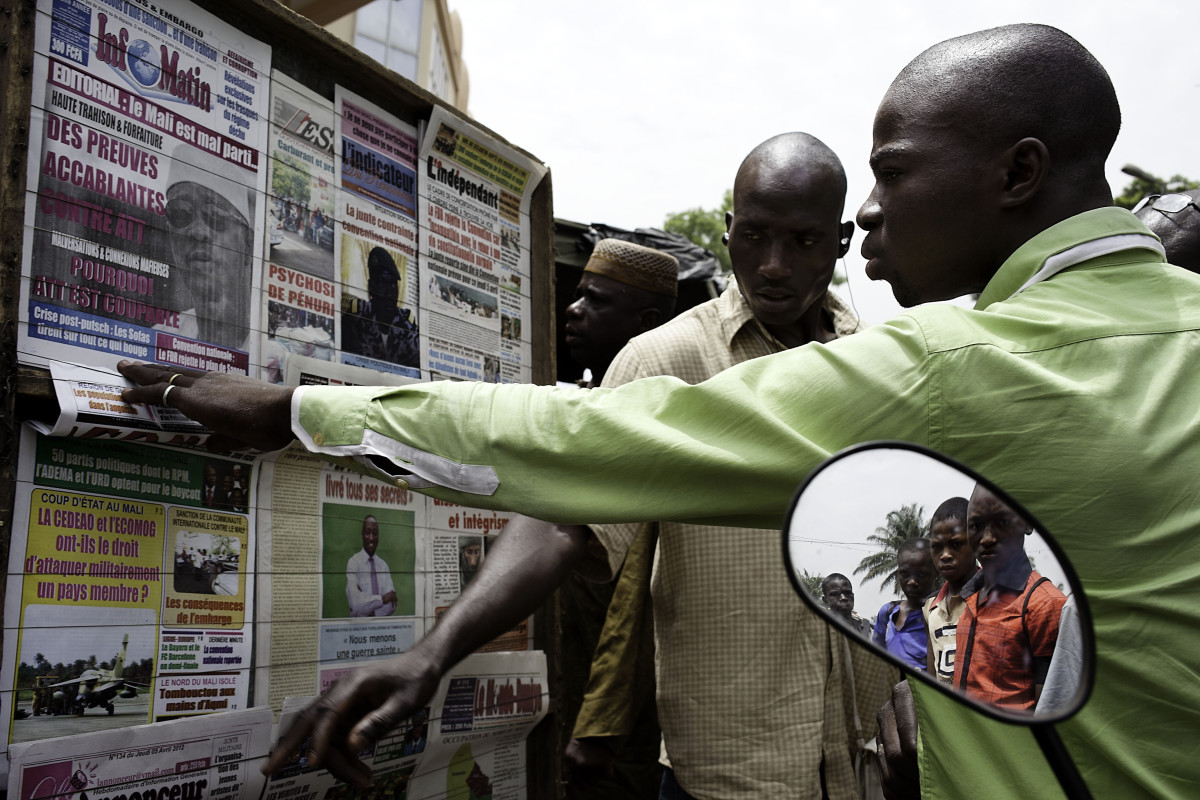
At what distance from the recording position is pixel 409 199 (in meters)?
2.39

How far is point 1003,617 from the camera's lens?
0.89 meters

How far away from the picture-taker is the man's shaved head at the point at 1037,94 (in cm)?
136

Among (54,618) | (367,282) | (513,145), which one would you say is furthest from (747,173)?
(54,618)

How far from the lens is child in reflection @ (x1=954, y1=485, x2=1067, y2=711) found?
842 mm

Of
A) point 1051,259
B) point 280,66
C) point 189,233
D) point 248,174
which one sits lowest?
point 1051,259

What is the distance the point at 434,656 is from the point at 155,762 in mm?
533

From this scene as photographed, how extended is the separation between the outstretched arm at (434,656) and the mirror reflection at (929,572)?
75 cm

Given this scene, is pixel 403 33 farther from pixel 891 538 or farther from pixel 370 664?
pixel 891 538

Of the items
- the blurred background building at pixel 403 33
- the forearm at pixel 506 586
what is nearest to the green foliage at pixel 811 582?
the forearm at pixel 506 586

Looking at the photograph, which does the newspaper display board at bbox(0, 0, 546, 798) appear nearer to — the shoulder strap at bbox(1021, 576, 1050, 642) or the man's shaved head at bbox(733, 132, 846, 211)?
the man's shaved head at bbox(733, 132, 846, 211)

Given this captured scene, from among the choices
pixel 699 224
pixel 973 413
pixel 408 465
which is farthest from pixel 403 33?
pixel 973 413

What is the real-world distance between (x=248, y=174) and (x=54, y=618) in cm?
93

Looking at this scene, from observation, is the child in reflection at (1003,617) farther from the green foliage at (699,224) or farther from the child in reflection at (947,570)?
the green foliage at (699,224)

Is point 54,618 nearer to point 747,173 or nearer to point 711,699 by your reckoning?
point 711,699
